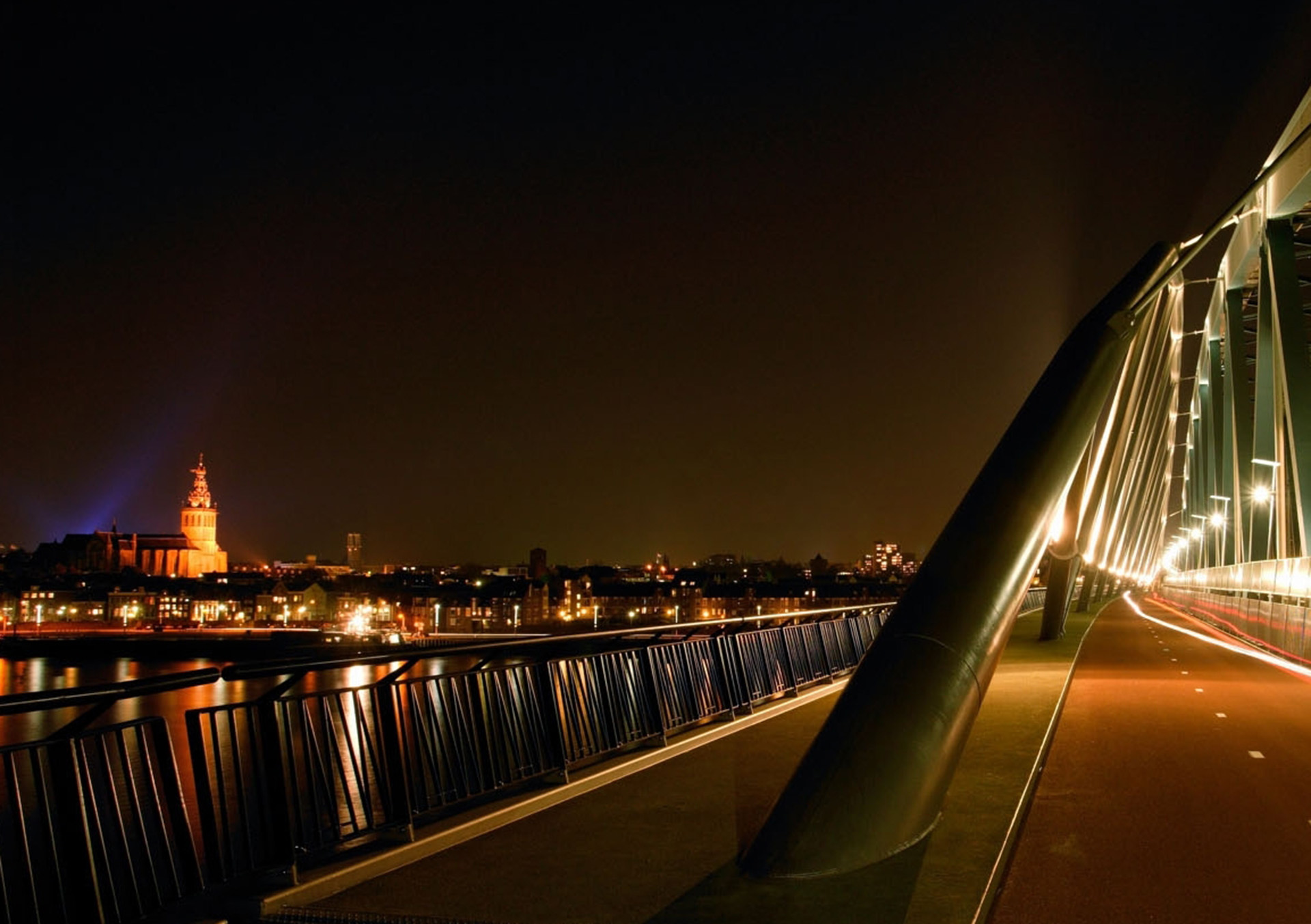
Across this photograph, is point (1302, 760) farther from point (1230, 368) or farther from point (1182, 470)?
point (1182, 470)

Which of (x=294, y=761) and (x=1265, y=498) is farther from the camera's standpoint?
(x=1265, y=498)

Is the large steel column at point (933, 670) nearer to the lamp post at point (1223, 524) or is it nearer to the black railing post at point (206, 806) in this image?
the black railing post at point (206, 806)

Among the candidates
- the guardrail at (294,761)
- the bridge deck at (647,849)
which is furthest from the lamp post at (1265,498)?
the guardrail at (294,761)

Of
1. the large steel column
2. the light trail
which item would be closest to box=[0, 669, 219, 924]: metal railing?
the large steel column

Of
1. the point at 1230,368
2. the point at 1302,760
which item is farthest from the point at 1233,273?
the point at 1302,760

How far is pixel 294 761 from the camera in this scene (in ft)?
22.6

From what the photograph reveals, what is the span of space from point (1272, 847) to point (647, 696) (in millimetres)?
5832

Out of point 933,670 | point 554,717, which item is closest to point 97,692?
point 933,670

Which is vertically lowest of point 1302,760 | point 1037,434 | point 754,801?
point 1302,760

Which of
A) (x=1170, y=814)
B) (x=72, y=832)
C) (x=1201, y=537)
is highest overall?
(x=72, y=832)

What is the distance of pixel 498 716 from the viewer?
938cm

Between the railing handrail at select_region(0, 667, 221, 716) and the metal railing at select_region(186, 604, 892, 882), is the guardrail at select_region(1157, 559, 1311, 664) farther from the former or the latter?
the railing handrail at select_region(0, 667, 221, 716)

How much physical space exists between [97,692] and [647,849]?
325 cm

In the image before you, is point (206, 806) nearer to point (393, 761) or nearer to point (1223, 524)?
point (393, 761)
